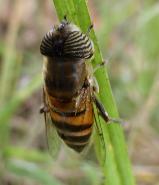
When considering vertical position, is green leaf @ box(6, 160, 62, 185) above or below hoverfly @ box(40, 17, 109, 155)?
below

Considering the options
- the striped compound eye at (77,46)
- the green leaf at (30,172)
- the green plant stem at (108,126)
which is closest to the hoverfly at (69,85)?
the striped compound eye at (77,46)

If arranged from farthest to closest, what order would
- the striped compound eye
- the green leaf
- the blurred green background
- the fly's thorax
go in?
the blurred green background, the green leaf, the fly's thorax, the striped compound eye

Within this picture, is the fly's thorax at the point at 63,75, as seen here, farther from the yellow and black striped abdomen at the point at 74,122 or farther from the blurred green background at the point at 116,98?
the blurred green background at the point at 116,98

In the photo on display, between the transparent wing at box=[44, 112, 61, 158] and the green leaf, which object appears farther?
the green leaf

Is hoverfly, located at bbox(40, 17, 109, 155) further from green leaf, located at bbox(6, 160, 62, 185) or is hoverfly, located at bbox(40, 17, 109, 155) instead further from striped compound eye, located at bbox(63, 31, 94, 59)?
green leaf, located at bbox(6, 160, 62, 185)

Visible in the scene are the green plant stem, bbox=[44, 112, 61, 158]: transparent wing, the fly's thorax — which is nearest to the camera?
the green plant stem

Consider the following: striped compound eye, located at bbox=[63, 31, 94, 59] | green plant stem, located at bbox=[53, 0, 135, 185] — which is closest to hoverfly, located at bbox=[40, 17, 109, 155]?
striped compound eye, located at bbox=[63, 31, 94, 59]

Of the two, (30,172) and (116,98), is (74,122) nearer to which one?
(30,172)
